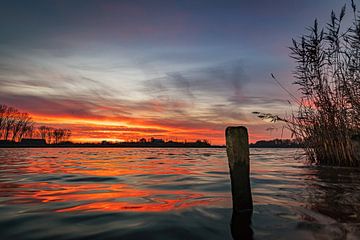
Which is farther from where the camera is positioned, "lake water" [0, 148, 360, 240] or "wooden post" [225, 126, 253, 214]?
"wooden post" [225, 126, 253, 214]

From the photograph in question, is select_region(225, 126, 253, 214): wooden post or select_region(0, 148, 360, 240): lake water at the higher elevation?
select_region(225, 126, 253, 214): wooden post

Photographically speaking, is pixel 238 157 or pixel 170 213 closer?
pixel 238 157

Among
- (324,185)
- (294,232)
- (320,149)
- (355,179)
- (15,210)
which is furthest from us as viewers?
(320,149)

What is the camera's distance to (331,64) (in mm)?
11062

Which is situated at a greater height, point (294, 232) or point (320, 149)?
point (320, 149)

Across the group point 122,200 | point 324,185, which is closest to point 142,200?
point 122,200

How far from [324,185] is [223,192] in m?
2.97

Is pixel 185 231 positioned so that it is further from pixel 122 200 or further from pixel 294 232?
pixel 122 200

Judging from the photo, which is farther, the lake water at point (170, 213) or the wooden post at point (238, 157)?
the wooden post at point (238, 157)

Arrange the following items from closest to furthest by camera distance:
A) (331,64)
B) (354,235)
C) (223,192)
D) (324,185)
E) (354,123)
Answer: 1. (354,235)
2. (223,192)
3. (324,185)
4. (354,123)
5. (331,64)

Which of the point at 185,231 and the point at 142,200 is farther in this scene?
the point at 142,200

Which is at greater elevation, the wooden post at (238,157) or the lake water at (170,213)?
the wooden post at (238,157)

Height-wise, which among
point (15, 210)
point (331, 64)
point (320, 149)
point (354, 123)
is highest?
point (331, 64)

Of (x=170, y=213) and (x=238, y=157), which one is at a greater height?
(x=238, y=157)
